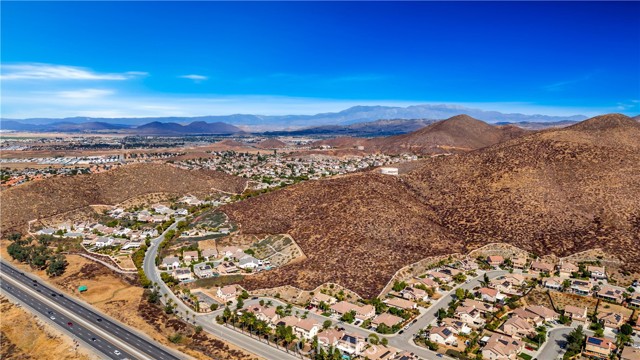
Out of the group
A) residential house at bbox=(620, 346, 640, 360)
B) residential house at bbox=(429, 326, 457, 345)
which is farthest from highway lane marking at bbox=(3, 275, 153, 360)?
residential house at bbox=(620, 346, 640, 360)

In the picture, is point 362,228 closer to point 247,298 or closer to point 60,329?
point 247,298

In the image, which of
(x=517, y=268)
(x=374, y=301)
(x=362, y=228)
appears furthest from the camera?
(x=362, y=228)

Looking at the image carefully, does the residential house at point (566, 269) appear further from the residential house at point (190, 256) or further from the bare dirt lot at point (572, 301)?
the residential house at point (190, 256)

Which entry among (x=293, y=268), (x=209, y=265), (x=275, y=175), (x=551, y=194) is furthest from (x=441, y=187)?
(x=275, y=175)

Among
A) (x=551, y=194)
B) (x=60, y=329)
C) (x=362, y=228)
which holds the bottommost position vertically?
(x=60, y=329)

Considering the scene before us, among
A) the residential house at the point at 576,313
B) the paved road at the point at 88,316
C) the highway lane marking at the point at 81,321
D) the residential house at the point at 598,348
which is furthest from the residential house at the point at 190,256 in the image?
the residential house at the point at 598,348

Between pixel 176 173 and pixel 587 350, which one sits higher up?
pixel 176 173

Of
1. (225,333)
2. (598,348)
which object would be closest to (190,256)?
(225,333)
